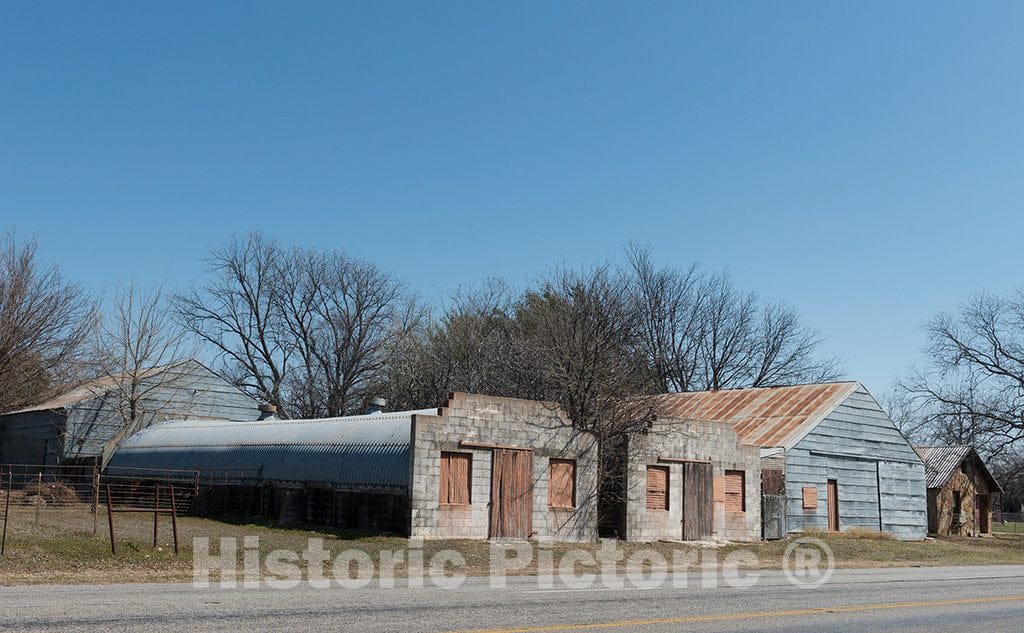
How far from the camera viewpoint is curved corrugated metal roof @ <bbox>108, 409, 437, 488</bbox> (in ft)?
84.1

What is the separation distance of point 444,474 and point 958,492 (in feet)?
101

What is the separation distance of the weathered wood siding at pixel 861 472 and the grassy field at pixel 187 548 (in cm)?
113

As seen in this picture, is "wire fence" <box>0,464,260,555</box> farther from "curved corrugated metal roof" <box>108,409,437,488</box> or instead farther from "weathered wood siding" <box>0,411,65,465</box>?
Answer: "weathered wood siding" <box>0,411,65,465</box>

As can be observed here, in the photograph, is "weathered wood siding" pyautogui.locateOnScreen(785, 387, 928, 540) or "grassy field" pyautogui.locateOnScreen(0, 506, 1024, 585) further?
"weathered wood siding" pyautogui.locateOnScreen(785, 387, 928, 540)

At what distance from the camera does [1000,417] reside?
46281mm

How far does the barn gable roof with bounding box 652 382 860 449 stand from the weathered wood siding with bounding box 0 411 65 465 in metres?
25.4

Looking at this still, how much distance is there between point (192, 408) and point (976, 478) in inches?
1448

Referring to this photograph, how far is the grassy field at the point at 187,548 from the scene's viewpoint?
16.8 m

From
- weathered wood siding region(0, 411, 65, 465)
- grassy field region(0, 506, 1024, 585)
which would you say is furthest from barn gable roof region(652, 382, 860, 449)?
weathered wood siding region(0, 411, 65, 465)

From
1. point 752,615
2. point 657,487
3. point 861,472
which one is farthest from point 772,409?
point 752,615

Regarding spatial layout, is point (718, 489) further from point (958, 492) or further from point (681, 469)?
point (958, 492)

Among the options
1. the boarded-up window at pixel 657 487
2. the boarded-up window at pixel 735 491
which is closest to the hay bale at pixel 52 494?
the boarded-up window at pixel 657 487

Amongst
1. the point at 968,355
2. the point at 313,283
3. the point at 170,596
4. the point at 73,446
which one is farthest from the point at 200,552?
the point at 968,355

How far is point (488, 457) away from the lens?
2489 cm
